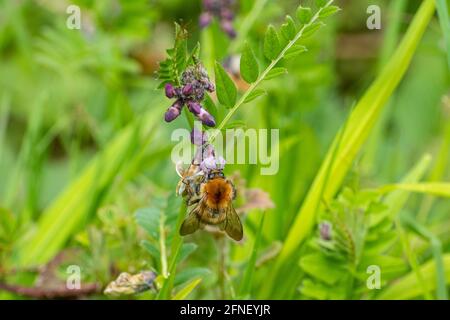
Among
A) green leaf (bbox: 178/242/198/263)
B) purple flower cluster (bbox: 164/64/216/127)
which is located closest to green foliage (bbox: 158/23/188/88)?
purple flower cluster (bbox: 164/64/216/127)

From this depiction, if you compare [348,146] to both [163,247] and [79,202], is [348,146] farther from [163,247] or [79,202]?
[79,202]

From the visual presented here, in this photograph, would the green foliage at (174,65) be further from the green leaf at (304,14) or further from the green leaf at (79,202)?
the green leaf at (79,202)

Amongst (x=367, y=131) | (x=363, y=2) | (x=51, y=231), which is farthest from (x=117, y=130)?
(x=363, y=2)

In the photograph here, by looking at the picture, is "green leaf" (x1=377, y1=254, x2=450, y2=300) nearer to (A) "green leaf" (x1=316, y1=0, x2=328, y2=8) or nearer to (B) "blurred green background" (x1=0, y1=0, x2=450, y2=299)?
(B) "blurred green background" (x1=0, y1=0, x2=450, y2=299)

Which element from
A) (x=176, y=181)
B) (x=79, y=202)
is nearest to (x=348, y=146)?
(x=176, y=181)

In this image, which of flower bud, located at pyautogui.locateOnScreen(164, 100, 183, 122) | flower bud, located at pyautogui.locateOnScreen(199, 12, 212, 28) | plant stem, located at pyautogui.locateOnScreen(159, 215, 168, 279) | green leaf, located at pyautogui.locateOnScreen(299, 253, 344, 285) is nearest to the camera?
flower bud, located at pyautogui.locateOnScreen(164, 100, 183, 122)

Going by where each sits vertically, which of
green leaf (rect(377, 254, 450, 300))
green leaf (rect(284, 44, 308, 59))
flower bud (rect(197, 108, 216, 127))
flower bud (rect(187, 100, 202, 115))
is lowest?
green leaf (rect(377, 254, 450, 300))

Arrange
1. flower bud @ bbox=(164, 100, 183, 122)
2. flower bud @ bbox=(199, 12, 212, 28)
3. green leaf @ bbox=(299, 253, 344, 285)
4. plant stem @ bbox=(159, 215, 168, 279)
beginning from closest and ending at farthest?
flower bud @ bbox=(164, 100, 183, 122) → plant stem @ bbox=(159, 215, 168, 279) → green leaf @ bbox=(299, 253, 344, 285) → flower bud @ bbox=(199, 12, 212, 28)
